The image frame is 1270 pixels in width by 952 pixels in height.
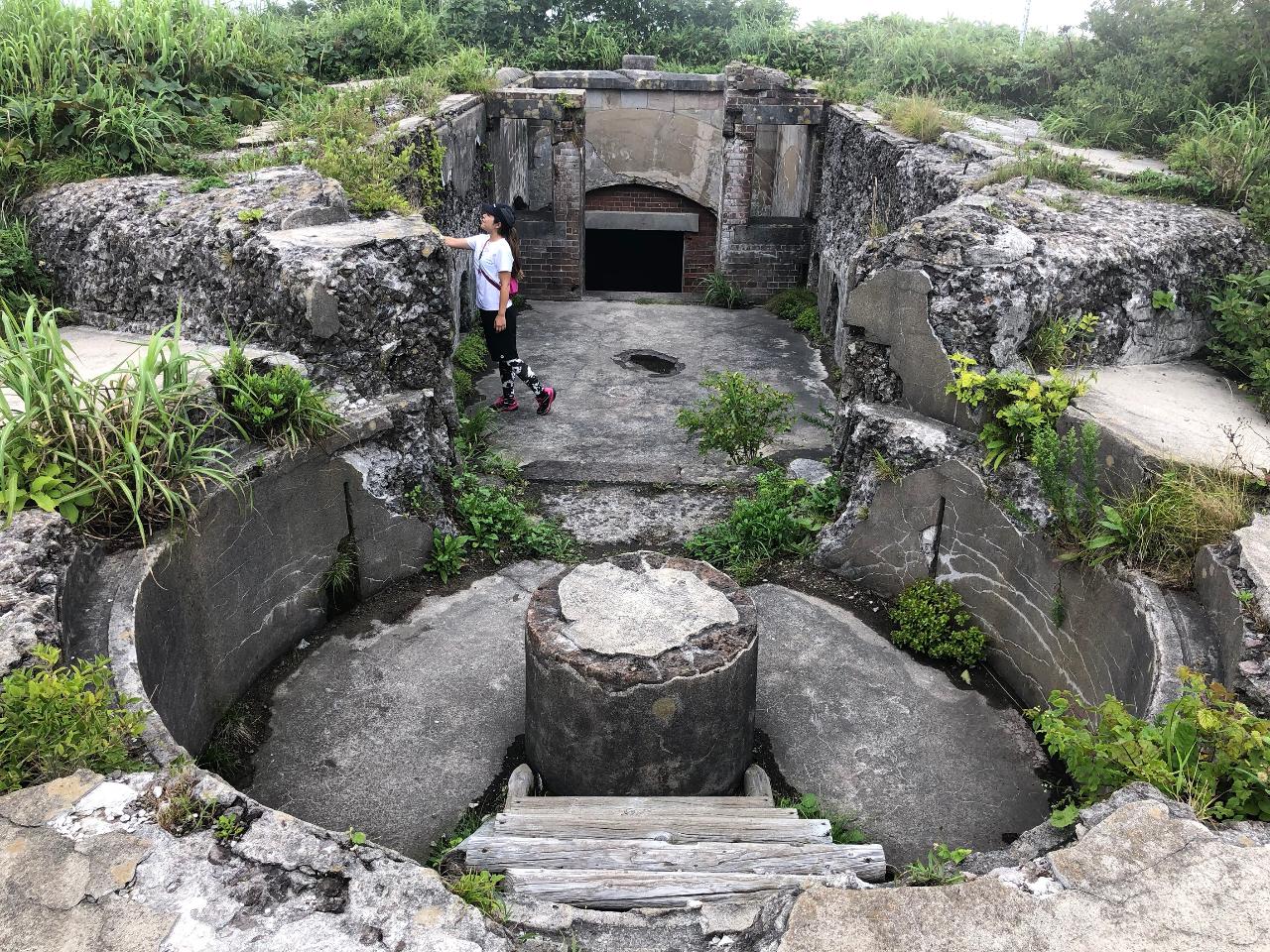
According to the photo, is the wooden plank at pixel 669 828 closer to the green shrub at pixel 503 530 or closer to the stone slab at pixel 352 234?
the green shrub at pixel 503 530

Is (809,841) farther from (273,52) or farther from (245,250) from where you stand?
(273,52)

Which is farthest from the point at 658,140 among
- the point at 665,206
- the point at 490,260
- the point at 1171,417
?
the point at 1171,417

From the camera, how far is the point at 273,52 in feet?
34.7

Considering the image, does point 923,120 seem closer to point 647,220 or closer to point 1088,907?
point 647,220

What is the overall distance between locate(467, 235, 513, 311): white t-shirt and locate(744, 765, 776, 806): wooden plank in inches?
186

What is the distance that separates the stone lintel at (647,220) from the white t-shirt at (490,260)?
708 centimetres

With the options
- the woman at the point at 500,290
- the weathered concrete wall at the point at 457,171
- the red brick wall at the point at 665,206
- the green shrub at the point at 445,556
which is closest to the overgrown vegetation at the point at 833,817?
the green shrub at the point at 445,556

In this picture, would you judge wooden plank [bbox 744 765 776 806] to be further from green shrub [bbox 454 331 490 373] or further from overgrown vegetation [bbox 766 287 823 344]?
overgrown vegetation [bbox 766 287 823 344]

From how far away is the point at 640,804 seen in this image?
420 centimetres

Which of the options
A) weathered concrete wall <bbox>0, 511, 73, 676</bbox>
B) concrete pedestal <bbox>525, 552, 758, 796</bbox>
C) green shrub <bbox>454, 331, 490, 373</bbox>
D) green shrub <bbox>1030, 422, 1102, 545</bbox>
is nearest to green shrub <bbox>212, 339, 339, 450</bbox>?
weathered concrete wall <bbox>0, 511, 73, 676</bbox>

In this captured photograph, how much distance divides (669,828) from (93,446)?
2.92 m

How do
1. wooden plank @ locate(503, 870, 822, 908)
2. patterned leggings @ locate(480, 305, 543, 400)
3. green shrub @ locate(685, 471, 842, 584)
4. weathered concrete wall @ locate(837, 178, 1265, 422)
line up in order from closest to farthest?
wooden plank @ locate(503, 870, 822, 908)
weathered concrete wall @ locate(837, 178, 1265, 422)
green shrub @ locate(685, 471, 842, 584)
patterned leggings @ locate(480, 305, 543, 400)

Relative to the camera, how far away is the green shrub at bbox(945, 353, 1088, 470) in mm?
5148

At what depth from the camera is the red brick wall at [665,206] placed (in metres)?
14.9
